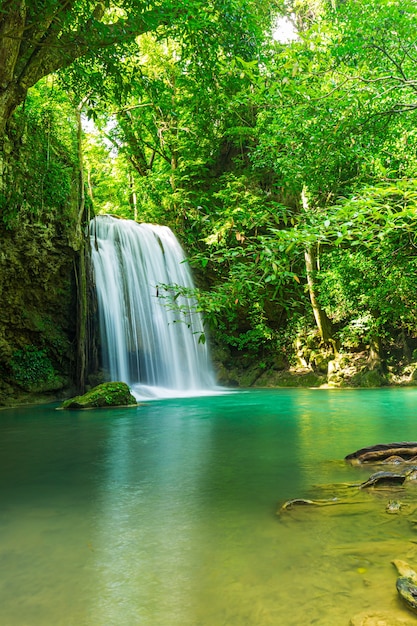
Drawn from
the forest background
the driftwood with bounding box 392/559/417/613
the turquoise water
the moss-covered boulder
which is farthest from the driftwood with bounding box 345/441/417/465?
the moss-covered boulder

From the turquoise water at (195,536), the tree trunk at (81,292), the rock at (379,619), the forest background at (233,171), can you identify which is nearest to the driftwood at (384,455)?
the turquoise water at (195,536)

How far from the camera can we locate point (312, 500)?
10.6 ft

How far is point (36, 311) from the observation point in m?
14.3

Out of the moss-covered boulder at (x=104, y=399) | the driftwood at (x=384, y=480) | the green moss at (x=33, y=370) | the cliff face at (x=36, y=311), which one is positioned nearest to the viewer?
the driftwood at (x=384, y=480)

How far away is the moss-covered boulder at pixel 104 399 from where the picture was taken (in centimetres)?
1102

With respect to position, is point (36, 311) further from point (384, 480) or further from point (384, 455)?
point (384, 480)

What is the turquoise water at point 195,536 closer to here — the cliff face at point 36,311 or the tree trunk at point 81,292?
the cliff face at point 36,311

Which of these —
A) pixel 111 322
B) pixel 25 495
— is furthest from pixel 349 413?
pixel 111 322

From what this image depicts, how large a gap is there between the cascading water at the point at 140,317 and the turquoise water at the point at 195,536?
31.4 ft

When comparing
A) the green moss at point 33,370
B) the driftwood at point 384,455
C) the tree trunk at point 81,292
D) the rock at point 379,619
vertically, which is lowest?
the driftwood at point 384,455

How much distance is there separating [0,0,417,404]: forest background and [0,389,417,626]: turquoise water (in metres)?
1.44

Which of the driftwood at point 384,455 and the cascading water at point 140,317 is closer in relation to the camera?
the driftwood at point 384,455

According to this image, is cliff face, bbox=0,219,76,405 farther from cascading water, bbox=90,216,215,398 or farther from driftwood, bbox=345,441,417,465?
driftwood, bbox=345,441,417,465

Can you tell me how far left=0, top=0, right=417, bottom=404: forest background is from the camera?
347 cm
